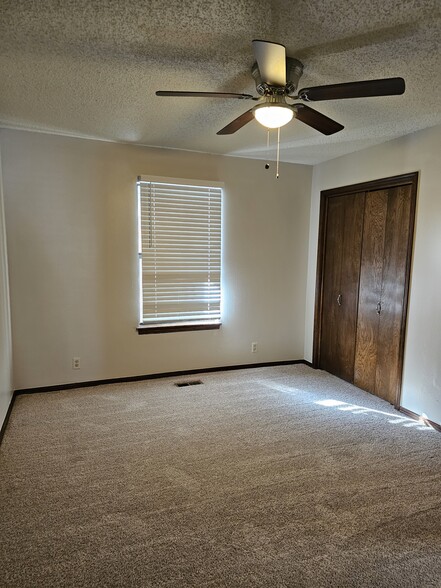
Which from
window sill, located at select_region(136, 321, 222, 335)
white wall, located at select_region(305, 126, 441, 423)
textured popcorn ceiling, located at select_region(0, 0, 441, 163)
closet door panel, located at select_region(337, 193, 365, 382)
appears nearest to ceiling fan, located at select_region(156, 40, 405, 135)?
textured popcorn ceiling, located at select_region(0, 0, 441, 163)

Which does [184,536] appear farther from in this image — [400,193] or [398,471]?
[400,193]

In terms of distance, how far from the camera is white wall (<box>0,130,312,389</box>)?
354cm

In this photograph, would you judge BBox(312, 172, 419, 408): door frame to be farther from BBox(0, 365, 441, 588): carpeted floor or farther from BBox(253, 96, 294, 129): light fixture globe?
BBox(253, 96, 294, 129): light fixture globe

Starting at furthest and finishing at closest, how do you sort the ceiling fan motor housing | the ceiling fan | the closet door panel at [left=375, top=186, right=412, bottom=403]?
the closet door panel at [left=375, top=186, right=412, bottom=403] < the ceiling fan motor housing < the ceiling fan

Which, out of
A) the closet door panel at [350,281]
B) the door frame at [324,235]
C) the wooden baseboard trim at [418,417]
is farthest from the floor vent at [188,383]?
the wooden baseboard trim at [418,417]

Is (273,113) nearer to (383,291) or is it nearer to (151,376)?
(383,291)

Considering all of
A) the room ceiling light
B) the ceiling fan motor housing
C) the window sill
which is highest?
the ceiling fan motor housing

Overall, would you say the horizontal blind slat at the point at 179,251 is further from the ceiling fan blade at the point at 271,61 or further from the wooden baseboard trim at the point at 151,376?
the ceiling fan blade at the point at 271,61

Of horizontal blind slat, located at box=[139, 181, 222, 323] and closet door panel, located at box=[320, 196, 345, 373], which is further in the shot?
closet door panel, located at box=[320, 196, 345, 373]

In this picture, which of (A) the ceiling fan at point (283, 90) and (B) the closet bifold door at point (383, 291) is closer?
(A) the ceiling fan at point (283, 90)

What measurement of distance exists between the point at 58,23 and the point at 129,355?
3.02 meters

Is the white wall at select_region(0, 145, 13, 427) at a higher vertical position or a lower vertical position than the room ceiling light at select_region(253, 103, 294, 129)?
lower

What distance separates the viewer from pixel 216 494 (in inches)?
86.6

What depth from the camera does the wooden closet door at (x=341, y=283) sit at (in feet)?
13.2
